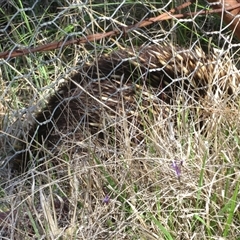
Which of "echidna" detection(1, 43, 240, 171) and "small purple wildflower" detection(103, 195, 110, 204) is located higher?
"small purple wildflower" detection(103, 195, 110, 204)

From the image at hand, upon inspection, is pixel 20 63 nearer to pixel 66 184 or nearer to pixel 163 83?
pixel 163 83

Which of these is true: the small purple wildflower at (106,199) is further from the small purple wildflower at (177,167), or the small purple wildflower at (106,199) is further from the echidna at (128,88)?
the echidna at (128,88)

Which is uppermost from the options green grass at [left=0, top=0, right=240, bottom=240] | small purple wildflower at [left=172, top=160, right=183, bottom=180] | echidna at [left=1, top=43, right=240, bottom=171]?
small purple wildflower at [left=172, top=160, right=183, bottom=180]

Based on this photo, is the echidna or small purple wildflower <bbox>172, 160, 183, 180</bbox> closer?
small purple wildflower <bbox>172, 160, 183, 180</bbox>

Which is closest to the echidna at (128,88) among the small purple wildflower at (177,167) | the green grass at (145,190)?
the green grass at (145,190)

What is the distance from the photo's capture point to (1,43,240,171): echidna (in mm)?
1950

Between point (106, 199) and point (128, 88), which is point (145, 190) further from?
point (128, 88)

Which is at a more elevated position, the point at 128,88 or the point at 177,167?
the point at 177,167

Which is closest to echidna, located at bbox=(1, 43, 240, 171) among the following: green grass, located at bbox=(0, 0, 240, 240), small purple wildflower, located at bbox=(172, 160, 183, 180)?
green grass, located at bbox=(0, 0, 240, 240)

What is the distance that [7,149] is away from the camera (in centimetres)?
214

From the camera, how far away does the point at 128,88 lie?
6.54ft

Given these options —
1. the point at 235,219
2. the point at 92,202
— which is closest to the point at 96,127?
the point at 92,202

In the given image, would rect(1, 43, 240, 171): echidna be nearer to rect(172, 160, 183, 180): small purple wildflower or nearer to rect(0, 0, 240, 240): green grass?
rect(0, 0, 240, 240): green grass

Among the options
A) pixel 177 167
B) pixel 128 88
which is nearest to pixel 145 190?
pixel 177 167
